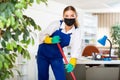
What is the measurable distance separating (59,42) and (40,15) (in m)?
2.44

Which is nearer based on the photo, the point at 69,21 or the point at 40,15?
the point at 69,21

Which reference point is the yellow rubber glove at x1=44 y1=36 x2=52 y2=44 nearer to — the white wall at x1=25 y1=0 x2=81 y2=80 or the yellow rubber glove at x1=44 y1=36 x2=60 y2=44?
the yellow rubber glove at x1=44 y1=36 x2=60 y2=44

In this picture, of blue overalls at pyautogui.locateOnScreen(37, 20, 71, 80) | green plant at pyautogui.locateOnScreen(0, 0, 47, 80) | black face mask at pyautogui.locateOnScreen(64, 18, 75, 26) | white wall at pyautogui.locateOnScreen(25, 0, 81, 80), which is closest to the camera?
green plant at pyautogui.locateOnScreen(0, 0, 47, 80)

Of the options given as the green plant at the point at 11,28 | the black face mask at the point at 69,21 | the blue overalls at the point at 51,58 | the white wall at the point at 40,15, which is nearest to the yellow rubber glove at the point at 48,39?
the blue overalls at the point at 51,58

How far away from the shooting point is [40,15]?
16.4ft

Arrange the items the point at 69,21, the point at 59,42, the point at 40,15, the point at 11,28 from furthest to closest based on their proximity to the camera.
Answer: the point at 40,15 < the point at 59,42 < the point at 69,21 < the point at 11,28

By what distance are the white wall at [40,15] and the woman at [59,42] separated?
4.09 ft

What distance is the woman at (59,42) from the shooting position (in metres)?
2.58

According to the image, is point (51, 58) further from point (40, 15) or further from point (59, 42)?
point (40, 15)

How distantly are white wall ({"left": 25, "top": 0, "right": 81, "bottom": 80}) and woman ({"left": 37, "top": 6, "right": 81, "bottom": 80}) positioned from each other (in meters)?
1.25

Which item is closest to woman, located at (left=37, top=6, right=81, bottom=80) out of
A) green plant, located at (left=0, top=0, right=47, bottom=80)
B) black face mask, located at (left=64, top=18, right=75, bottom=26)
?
black face mask, located at (left=64, top=18, right=75, bottom=26)

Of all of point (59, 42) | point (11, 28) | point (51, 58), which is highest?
point (11, 28)

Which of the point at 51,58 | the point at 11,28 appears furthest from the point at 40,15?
the point at 11,28

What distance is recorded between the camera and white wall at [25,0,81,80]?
4152 mm
